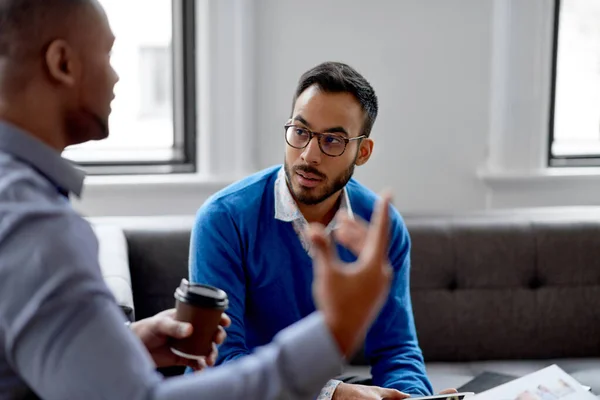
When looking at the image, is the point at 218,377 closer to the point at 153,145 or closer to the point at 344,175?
the point at 344,175

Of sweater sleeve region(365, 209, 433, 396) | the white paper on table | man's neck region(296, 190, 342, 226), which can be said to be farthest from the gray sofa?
the white paper on table

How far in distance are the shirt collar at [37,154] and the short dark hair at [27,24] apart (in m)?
0.09

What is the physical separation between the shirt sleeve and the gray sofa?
60.9 inches

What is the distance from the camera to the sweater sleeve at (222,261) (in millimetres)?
1794

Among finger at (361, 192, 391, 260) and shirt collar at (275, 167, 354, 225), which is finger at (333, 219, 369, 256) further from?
shirt collar at (275, 167, 354, 225)

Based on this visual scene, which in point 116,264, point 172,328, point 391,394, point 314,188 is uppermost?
point 314,188

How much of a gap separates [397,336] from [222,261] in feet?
1.55

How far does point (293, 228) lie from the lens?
6.14 feet

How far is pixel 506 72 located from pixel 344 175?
1158 millimetres

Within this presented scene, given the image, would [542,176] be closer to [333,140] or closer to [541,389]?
[333,140]

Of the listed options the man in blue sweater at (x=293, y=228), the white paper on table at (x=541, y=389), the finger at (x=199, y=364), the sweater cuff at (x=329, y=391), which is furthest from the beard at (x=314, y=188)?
the finger at (x=199, y=364)

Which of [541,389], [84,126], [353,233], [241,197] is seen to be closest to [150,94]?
[241,197]

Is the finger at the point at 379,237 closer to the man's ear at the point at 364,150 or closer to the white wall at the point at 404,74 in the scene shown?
the man's ear at the point at 364,150

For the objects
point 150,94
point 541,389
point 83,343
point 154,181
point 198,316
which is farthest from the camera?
point 150,94
